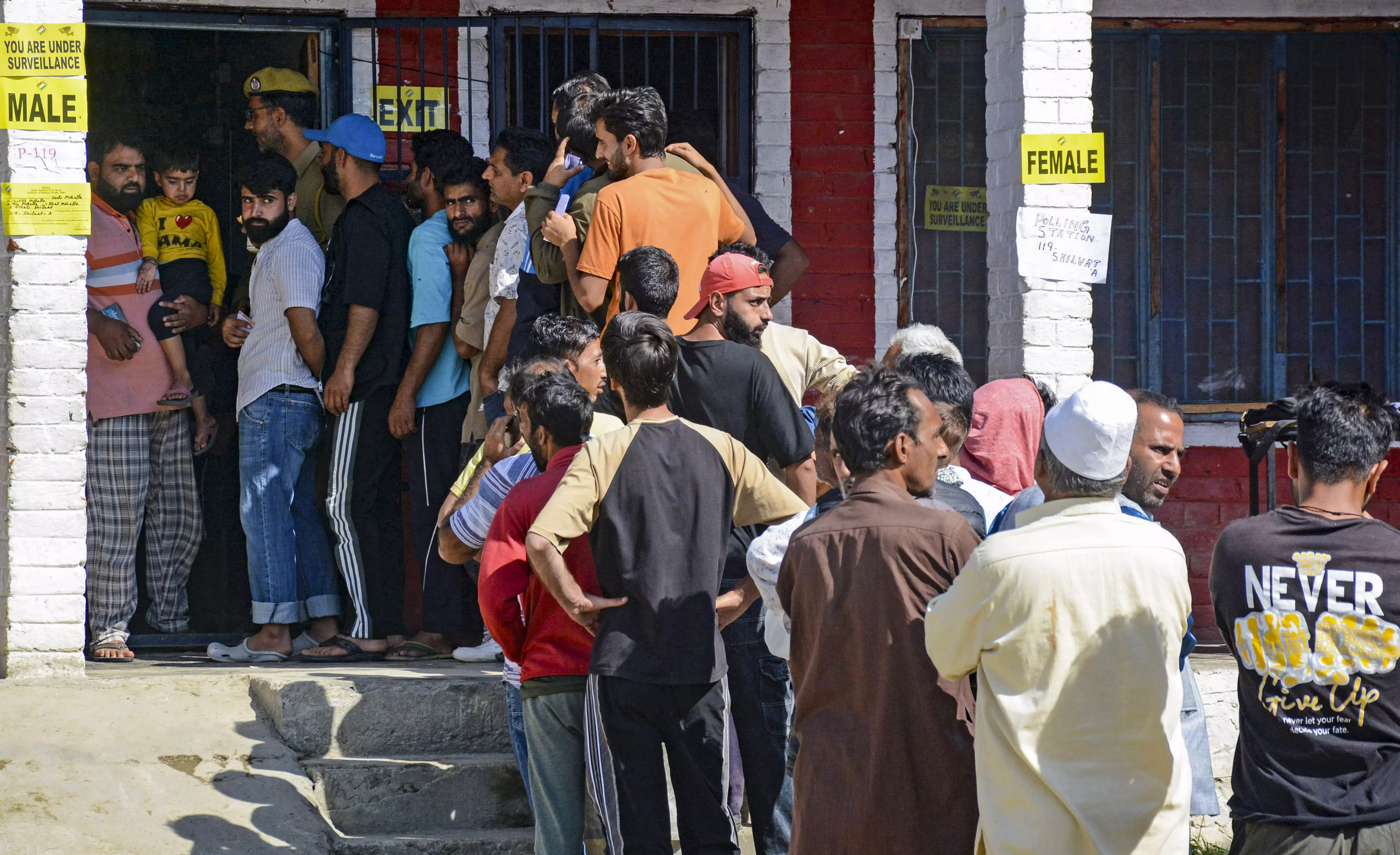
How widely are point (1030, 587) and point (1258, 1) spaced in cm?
535

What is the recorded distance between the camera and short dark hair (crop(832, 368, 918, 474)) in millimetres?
3254

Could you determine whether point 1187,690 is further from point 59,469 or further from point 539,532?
point 59,469

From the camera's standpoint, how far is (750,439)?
4508 mm

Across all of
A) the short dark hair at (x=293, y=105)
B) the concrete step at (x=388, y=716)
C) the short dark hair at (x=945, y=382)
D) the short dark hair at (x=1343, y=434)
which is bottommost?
the concrete step at (x=388, y=716)

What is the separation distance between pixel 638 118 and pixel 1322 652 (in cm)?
290

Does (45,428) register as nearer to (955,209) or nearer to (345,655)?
(345,655)

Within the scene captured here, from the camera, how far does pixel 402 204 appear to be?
6.23 m

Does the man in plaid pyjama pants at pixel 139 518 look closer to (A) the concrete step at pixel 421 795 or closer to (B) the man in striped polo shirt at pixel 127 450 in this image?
(B) the man in striped polo shirt at pixel 127 450

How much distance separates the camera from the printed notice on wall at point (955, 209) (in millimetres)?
7215

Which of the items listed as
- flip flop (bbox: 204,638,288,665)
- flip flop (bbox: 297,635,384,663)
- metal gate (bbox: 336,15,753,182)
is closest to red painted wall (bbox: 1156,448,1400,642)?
metal gate (bbox: 336,15,753,182)

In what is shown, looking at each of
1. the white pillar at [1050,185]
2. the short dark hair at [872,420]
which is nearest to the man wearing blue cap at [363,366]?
the white pillar at [1050,185]

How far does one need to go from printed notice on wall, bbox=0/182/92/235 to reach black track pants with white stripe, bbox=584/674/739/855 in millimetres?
3141

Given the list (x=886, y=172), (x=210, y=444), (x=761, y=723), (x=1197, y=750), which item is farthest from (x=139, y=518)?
(x=1197, y=750)

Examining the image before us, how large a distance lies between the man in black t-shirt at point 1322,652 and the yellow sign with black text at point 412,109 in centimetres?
460
